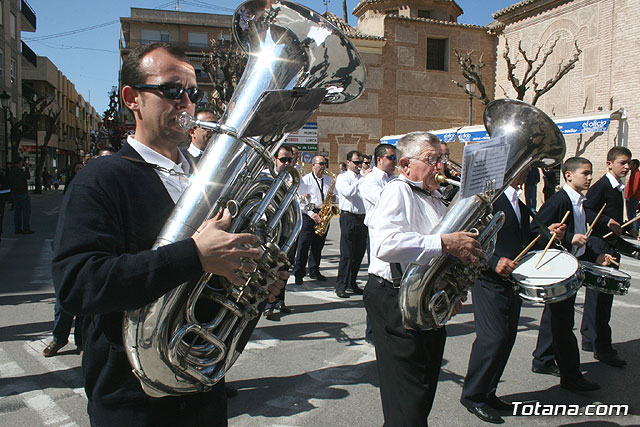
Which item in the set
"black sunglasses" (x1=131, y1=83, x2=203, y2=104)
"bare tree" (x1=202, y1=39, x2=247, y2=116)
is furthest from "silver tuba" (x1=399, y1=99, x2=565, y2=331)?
"bare tree" (x1=202, y1=39, x2=247, y2=116)

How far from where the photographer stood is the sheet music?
7.71 ft

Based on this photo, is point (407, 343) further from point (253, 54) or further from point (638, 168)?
point (638, 168)

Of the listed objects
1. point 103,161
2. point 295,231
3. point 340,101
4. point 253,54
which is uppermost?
point 253,54

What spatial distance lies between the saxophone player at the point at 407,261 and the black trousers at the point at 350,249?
155 inches

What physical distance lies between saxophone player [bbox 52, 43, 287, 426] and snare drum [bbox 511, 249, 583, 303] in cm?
201

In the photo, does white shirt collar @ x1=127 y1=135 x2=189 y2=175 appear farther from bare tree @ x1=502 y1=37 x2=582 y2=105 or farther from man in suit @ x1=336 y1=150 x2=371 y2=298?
bare tree @ x1=502 y1=37 x2=582 y2=105

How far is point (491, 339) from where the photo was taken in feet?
11.0

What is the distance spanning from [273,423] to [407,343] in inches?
50.1

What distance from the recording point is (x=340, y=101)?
7.59 feet

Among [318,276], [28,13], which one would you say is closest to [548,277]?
[318,276]

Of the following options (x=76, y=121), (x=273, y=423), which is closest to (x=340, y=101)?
(x=273, y=423)

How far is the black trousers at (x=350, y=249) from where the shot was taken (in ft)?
22.3

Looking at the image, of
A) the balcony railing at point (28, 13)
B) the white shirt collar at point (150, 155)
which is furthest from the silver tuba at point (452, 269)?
the balcony railing at point (28, 13)

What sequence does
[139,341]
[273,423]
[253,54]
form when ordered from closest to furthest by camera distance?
[139,341], [253,54], [273,423]
